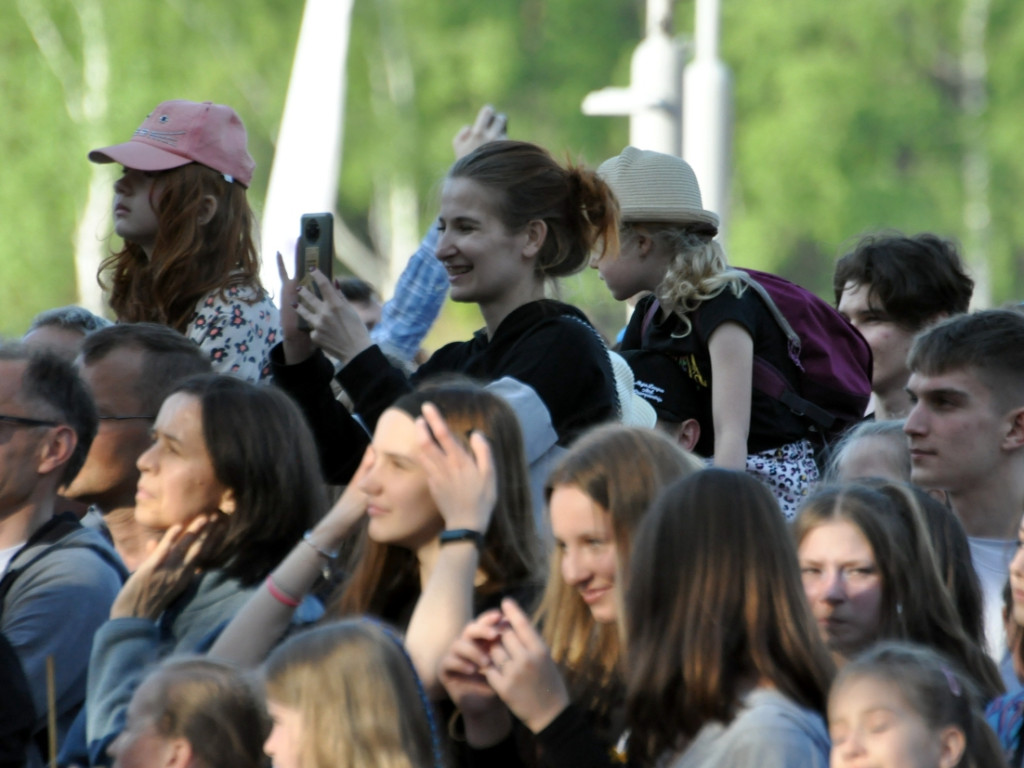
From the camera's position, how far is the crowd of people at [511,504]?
2.66 meters

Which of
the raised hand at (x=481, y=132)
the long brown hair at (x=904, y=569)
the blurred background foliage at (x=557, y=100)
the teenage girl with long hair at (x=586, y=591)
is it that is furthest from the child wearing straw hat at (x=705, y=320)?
the blurred background foliage at (x=557, y=100)

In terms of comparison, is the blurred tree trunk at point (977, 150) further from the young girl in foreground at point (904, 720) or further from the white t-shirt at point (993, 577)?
the young girl in foreground at point (904, 720)

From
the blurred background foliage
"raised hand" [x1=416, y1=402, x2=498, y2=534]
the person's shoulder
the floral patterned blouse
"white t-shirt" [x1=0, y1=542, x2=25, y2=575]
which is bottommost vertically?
the person's shoulder

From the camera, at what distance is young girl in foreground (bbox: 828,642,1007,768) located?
2492mm

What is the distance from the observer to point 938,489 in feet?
13.4

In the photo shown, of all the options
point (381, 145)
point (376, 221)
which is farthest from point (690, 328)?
point (376, 221)

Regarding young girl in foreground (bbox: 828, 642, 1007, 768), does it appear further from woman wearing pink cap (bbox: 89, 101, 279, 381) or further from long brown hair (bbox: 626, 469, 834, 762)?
woman wearing pink cap (bbox: 89, 101, 279, 381)

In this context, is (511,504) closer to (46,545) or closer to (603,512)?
(603,512)

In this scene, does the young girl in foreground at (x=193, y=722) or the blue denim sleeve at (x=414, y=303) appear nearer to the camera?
the young girl in foreground at (x=193, y=722)

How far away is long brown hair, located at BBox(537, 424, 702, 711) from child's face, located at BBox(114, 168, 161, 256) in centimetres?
207

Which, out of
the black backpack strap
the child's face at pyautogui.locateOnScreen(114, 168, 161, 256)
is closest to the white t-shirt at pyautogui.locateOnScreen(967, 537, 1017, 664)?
the black backpack strap

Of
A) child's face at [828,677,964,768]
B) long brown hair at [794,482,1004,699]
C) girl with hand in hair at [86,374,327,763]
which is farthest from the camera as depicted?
girl with hand in hair at [86,374,327,763]

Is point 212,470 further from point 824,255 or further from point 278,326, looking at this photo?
point 824,255

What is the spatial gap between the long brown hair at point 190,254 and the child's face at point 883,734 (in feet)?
8.40
